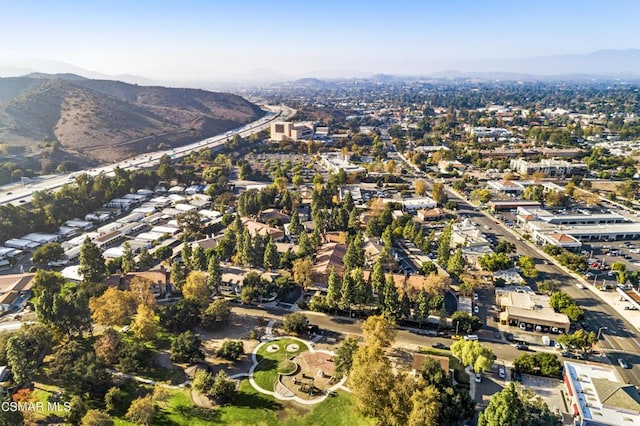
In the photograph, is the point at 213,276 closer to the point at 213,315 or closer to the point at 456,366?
the point at 213,315

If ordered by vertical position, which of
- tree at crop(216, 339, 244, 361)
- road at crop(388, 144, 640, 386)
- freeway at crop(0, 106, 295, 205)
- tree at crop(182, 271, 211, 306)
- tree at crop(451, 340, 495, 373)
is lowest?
road at crop(388, 144, 640, 386)

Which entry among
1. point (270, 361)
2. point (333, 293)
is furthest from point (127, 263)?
point (333, 293)

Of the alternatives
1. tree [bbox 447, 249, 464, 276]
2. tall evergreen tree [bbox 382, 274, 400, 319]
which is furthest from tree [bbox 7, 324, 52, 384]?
tree [bbox 447, 249, 464, 276]

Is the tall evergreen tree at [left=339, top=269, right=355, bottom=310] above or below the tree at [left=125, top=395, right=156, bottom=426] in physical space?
above

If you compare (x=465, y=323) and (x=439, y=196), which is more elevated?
(x=439, y=196)

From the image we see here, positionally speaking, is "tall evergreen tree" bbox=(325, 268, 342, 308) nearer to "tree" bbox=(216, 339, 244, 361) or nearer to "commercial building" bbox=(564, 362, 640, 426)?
"tree" bbox=(216, 339, 244, 361)

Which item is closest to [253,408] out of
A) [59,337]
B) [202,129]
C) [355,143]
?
[59,337]

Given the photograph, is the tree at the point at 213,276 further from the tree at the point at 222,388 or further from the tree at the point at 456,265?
the tree at the point at 456,265
